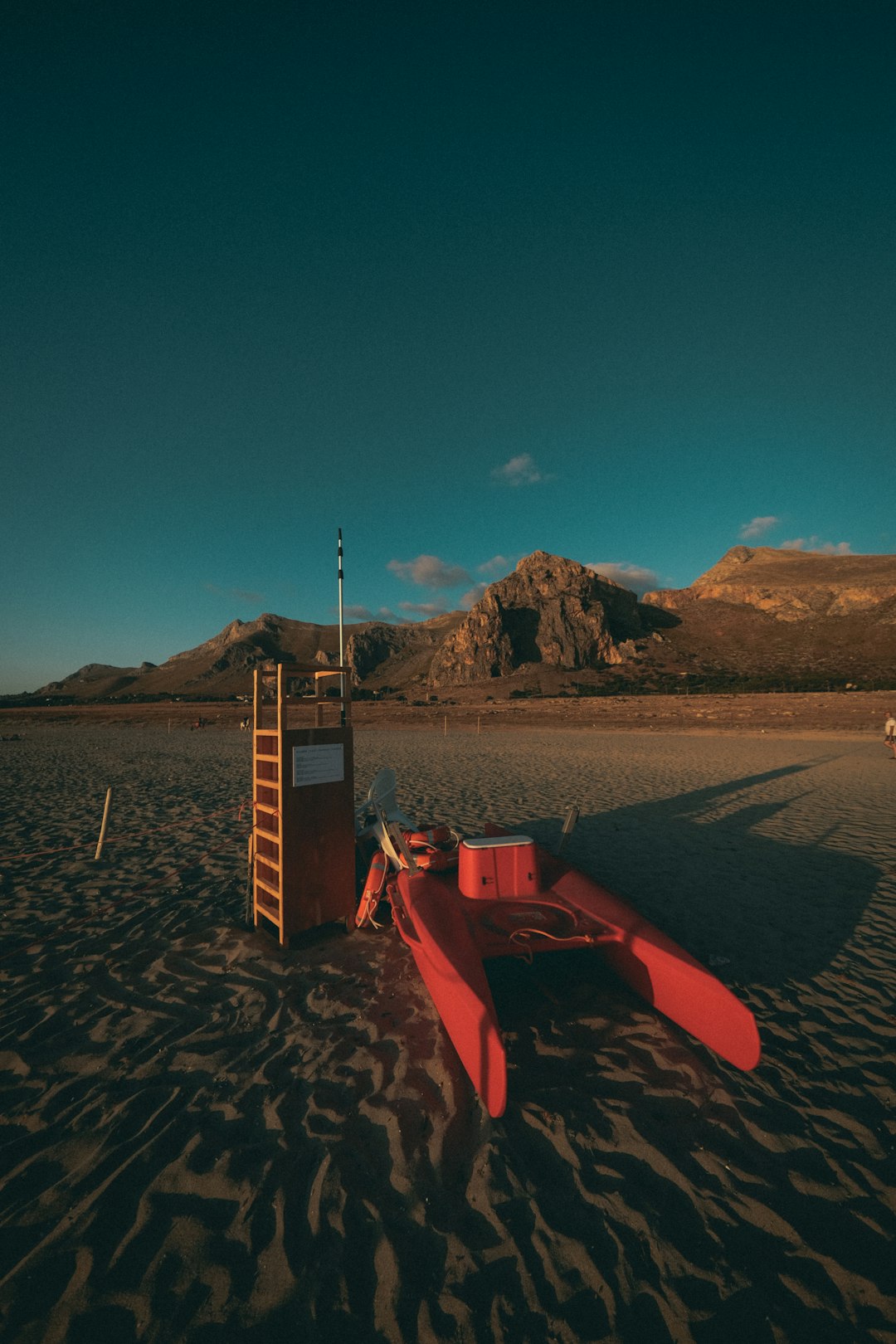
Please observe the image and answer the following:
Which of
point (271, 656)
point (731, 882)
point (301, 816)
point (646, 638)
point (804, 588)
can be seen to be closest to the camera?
point (301, 816)

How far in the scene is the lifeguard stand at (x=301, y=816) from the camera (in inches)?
205

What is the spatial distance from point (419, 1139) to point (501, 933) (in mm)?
1593

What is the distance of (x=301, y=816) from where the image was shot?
17.4ft

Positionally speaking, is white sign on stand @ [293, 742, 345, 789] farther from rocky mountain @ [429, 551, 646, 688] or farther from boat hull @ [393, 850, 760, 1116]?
rocky mountain @ [429, 551, 646, 688]

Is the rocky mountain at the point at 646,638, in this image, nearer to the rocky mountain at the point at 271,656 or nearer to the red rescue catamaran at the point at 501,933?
the rocky mountain at the point at 271,656

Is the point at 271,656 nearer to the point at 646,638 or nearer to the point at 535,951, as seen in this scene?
the point at 646,638

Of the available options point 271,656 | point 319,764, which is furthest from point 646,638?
point 271,656

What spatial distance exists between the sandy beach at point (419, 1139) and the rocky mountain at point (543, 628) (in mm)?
82057

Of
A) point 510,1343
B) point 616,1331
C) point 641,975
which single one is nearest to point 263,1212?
point 510,1343

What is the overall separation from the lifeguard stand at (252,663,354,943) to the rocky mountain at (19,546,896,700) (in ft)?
181

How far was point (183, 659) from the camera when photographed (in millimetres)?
199250

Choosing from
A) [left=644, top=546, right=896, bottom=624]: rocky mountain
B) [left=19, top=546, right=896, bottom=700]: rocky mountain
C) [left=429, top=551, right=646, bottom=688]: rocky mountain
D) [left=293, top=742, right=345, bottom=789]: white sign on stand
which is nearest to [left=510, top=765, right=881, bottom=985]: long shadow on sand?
[left=293, top=742, right=345, bottom=789]: white sign on stand

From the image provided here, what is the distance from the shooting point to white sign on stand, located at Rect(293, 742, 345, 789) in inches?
206

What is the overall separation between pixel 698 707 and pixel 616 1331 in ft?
139
